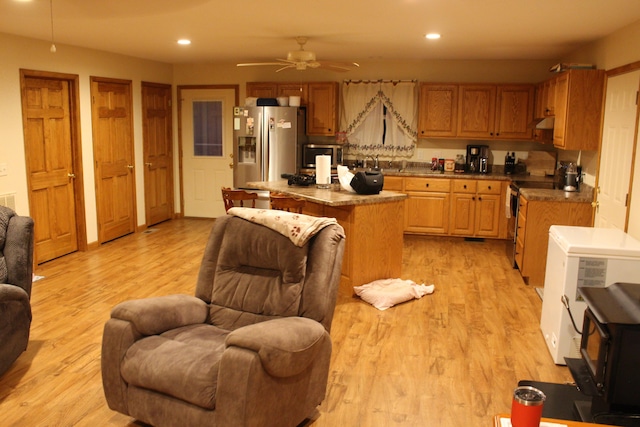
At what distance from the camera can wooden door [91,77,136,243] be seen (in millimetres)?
6523

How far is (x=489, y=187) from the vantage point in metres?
6.86

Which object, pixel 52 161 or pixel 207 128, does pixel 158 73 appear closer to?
pixel 207 128

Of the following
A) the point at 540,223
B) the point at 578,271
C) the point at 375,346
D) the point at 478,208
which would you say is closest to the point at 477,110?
the point at 478,208

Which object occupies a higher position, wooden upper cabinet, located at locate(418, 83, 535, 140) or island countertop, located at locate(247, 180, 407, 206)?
wooden upper cabinet, located at locate(418, 83, 535, 140)

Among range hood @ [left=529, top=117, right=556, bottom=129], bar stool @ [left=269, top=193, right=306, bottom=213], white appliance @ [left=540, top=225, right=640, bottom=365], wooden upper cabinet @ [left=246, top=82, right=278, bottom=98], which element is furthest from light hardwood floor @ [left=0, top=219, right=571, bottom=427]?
wooden upper cabinet @ [left=246, top=82, right=278, bottom=98]

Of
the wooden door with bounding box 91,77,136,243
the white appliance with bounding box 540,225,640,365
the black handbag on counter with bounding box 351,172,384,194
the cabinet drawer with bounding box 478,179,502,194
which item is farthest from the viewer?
the cabinet drawer with bounding box 478,179,502,194

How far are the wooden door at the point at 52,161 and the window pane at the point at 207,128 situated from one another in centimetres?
230

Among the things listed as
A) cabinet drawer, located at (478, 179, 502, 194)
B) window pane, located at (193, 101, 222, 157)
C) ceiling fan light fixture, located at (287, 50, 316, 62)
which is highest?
ceiling fan light fixture, located at (287, 50, 316, 62)

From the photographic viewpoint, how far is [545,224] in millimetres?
5016

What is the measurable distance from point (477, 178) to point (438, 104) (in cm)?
113

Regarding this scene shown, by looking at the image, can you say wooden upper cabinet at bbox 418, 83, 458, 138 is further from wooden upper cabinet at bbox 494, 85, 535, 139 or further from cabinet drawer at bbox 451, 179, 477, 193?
cabinet drawer at bbox 451, 179, 477, 193

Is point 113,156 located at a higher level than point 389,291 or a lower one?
higher

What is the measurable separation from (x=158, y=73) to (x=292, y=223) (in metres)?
5.72

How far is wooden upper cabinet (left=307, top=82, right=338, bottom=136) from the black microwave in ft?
0.77
